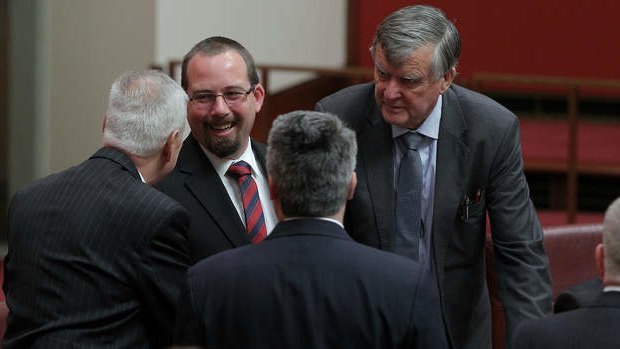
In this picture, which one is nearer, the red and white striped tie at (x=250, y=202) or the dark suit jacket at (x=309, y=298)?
the dark suit jacket at (x=309, y=298)

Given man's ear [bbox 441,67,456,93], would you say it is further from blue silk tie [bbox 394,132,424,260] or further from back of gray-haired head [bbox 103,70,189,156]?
back of gray-haired head [bbox 103,70,189,156]

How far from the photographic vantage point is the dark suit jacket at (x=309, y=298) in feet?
7.53

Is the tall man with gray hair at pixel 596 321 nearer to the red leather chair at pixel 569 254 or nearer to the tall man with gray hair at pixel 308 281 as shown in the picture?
the tall man with gray hair at pixel 308 281

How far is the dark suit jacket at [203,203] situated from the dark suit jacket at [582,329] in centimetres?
85

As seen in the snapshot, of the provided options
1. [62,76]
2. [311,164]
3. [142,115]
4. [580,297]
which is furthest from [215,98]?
[62,76]

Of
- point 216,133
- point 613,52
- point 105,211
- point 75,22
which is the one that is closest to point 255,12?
point 75,22

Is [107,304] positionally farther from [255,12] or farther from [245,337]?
[255,12]

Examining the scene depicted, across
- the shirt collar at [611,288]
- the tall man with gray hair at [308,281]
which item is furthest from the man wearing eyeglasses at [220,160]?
the shirt collar at [611,288]

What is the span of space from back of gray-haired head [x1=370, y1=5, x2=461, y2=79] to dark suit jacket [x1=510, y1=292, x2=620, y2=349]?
31.6 inches

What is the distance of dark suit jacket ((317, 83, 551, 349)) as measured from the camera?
10.1ft

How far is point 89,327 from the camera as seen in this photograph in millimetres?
2627

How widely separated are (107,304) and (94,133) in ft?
13.3

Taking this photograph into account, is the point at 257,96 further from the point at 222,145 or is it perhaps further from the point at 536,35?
the point at 536,35

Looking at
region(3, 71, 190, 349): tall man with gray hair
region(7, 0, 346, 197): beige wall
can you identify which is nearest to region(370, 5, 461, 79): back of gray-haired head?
region(3, 71, 190, 349): tall man with gray hair
